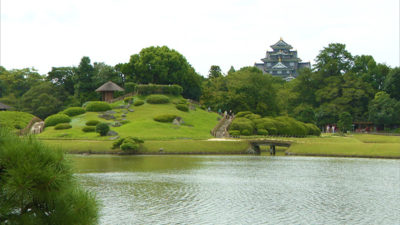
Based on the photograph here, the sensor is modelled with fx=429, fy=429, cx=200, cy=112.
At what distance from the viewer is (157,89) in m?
89.6

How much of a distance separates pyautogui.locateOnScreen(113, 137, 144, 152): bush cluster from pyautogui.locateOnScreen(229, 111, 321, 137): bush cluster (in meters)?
16.9

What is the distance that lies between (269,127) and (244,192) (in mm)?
41112

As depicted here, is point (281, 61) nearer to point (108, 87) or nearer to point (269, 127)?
point (108, 87)

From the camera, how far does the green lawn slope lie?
200 ft

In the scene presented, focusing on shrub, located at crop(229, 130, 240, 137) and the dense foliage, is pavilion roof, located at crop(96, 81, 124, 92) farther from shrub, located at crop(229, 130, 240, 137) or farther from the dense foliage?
the dense foliage

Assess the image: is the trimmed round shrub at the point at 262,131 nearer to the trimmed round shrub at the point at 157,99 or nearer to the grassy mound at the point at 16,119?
the trimmed round shrub at the point at 157,99

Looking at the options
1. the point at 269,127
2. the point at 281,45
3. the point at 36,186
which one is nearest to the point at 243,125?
the point at 269,127

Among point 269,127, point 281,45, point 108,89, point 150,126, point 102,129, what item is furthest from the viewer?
point 281,45

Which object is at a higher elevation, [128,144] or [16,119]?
[16,119]

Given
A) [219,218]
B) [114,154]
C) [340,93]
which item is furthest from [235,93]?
[219,218]

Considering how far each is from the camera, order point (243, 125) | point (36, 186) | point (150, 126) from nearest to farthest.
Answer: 1. point (36, 186)
2. point (243, 125)
3. point (150, 126)

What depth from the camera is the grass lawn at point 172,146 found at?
52.7 metres

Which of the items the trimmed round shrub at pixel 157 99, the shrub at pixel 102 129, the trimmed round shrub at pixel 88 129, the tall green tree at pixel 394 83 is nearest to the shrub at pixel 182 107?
the trimmed round shrub at pixel 157 99

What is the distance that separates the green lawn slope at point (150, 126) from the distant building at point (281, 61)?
75.8 m
